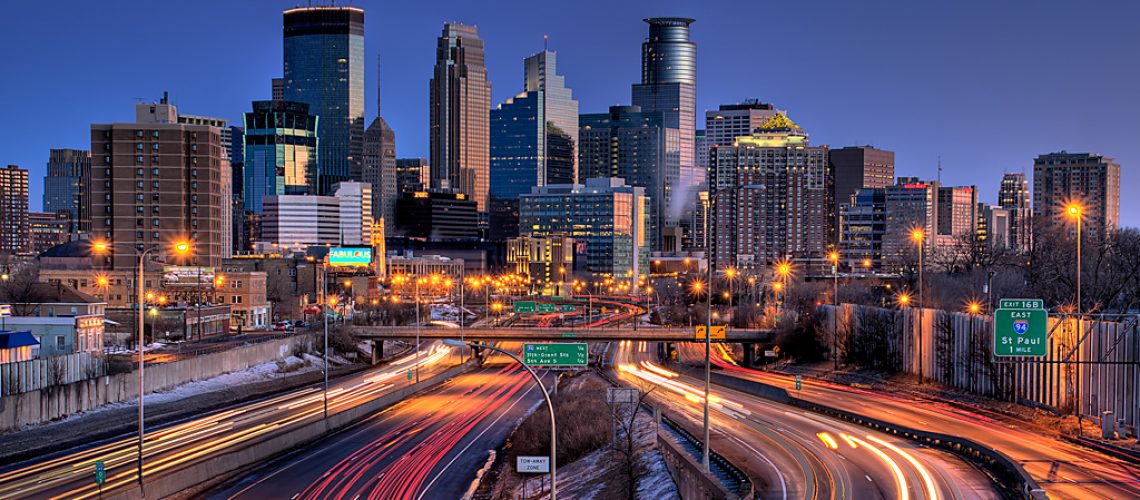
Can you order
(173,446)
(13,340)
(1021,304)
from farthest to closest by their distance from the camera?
(13,340), (173,446), (1021,304)

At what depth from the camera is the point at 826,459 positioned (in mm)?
42688

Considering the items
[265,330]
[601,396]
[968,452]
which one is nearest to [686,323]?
[265,330]

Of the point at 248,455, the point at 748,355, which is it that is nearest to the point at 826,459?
the point at 248,455

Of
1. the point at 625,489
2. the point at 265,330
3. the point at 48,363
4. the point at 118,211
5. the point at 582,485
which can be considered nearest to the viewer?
the point at 625,489

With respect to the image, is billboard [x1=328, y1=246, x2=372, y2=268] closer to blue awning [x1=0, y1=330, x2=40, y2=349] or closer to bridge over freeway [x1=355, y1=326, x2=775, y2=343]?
bridge over freeway [x1=355, y1=326, x2=775, y2=343]

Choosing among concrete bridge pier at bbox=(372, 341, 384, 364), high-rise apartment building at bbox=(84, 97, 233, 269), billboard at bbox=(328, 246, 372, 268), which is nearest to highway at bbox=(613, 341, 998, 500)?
concrete bridge pier at bbox=(372, 341, 384, 364)

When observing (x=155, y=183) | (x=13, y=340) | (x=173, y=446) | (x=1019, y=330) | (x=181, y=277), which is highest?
(x=155, y=183)

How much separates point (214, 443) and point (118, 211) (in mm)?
105121

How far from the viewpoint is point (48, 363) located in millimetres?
64625

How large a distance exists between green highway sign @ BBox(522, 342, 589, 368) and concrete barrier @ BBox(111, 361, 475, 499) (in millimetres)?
13915

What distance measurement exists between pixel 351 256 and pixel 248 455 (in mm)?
132548

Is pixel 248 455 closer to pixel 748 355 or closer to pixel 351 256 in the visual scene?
pixel 748 355

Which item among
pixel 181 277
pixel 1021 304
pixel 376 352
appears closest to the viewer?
pixel 1021 304

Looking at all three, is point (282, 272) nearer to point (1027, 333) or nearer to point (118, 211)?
point (118, 211)
